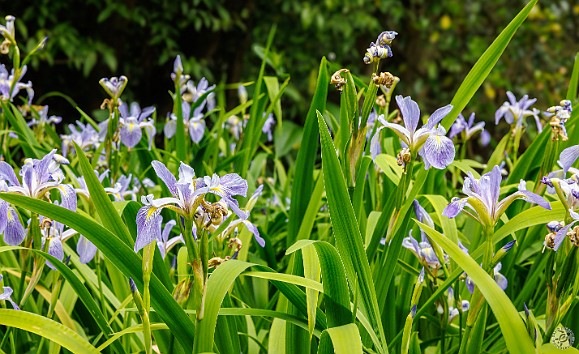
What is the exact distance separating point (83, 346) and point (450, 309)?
0.67 m

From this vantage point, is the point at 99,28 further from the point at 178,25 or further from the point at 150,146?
the point at 150,146

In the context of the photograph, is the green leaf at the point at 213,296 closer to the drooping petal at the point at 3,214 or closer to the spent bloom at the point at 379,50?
the drooping petal at the point at 3,214

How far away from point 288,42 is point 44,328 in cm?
433

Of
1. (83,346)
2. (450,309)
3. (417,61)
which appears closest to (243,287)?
(450,309)

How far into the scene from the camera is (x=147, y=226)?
0.94m

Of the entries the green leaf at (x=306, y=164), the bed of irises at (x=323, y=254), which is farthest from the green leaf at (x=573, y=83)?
the green leaf at (x=306, y=164)

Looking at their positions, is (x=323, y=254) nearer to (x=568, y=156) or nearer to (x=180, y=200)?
(x=180, y=200)

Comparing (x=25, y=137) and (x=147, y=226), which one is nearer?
(x=147, y=226)

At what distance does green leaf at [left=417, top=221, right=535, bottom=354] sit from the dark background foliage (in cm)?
321

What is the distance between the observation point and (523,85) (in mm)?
6043

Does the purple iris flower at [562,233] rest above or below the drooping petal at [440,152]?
below

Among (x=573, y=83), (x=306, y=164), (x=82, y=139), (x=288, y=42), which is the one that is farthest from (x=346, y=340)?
(x=288, y=42)

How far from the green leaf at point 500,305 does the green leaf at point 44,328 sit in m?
0.50

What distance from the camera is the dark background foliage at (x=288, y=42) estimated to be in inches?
181
